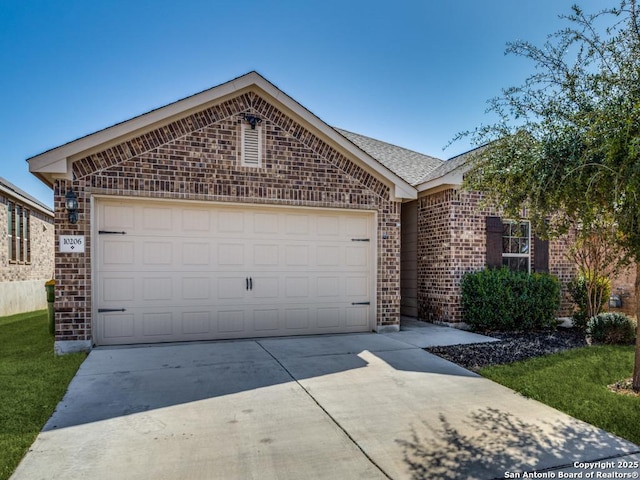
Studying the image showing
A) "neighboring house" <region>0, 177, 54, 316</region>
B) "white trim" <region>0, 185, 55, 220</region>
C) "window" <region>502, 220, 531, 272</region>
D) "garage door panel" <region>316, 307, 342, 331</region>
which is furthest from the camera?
"neighboring house" <region>0, 177, 54, 316</region>

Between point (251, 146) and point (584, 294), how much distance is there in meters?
8.79

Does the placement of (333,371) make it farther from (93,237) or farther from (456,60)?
(456,60)

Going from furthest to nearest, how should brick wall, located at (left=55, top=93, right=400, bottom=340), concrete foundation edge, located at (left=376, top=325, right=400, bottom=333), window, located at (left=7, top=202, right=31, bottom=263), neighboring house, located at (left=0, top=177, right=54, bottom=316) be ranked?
window, located at (left=7, top=202, right=31, bottom=263)
neighboring house, located at (left=0, top=177, right=54, bottom=316)
concrete foundation edge, located at (left=376, top=325, right=400, bottom=333)
brick wall, located at (left=55, top=93, right=400, bottom=340)

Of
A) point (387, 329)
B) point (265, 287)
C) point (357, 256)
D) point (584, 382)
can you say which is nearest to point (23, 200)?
point (265, 287)

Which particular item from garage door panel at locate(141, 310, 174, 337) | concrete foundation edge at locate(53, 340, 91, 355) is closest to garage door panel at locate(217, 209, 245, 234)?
garage door panel at locate(141, 310, 174, 337)

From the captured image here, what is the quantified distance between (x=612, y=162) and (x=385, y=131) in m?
12.3

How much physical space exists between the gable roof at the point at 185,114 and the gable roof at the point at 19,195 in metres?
8.69

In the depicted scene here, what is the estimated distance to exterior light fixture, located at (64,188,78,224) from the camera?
23.1ft

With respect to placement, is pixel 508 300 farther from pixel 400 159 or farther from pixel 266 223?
pixel 400 159

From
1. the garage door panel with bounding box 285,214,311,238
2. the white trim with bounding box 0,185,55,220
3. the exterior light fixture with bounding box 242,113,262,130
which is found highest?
the exterior light fixture with bounding box 242,113,262,130

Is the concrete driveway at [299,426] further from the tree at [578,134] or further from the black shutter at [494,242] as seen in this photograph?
the black shutter at [494,242]

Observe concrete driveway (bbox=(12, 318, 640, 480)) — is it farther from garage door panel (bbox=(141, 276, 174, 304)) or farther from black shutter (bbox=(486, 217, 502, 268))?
black shutter (bbox=(486, 217, 502, 268))

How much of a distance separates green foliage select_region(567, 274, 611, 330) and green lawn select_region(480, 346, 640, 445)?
2412 mm

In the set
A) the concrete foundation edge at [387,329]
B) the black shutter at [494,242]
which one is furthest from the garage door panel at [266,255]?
the black shutter at [494,242]
